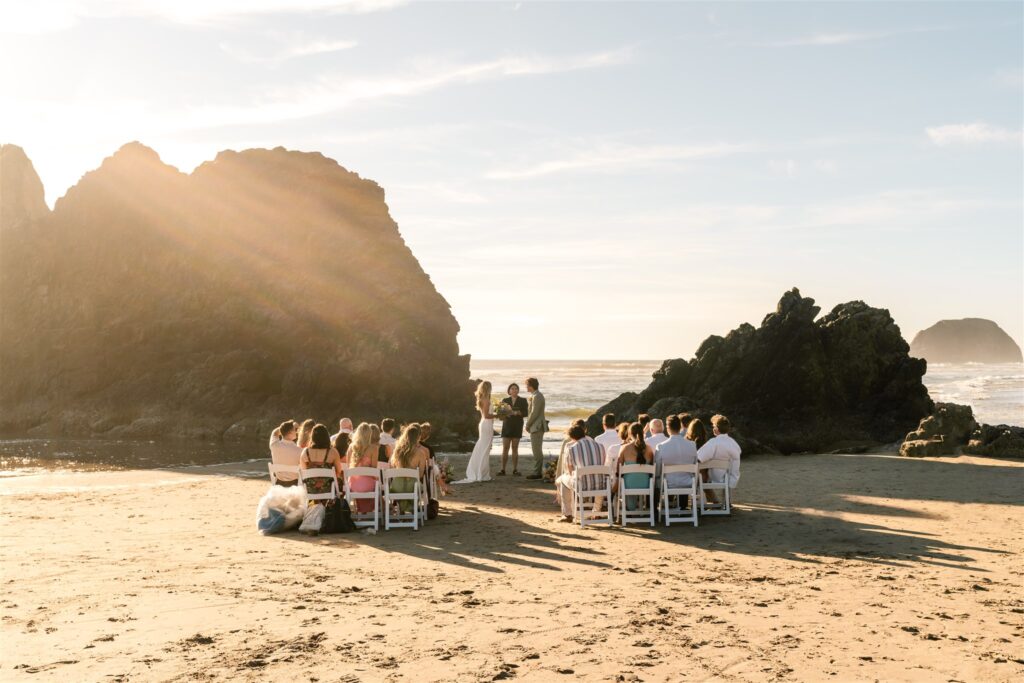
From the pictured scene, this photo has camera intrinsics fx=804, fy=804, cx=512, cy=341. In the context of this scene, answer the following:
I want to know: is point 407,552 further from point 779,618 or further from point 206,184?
point 206,184

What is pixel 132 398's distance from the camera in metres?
54.1

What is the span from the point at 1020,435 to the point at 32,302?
212ft

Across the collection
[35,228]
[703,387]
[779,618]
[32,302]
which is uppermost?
[35,228]

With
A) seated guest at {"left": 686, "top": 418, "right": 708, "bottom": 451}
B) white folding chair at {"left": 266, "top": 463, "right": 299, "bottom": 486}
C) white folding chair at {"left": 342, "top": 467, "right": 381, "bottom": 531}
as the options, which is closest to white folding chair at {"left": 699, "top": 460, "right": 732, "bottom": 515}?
seated guest at {"left": 686, "top": 418, "right": 708, "bottom": 451}

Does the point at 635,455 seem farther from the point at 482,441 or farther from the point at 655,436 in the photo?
the point at 482,441

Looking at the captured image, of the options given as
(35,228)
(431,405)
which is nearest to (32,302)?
(35,228)

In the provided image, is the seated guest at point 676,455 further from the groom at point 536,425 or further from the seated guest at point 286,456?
the seated guest at point 286,456

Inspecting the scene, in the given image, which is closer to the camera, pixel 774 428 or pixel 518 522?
pixel 518 522

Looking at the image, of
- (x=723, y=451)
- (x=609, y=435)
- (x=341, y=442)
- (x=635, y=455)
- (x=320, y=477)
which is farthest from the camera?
(x=609, y=435)

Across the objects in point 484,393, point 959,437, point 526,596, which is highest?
point 484,393

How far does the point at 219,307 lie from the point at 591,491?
50.1 metres

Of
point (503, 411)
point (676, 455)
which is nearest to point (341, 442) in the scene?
point (503, 411)

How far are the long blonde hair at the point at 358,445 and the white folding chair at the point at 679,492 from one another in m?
5.20

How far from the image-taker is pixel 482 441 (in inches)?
Answer: 779
